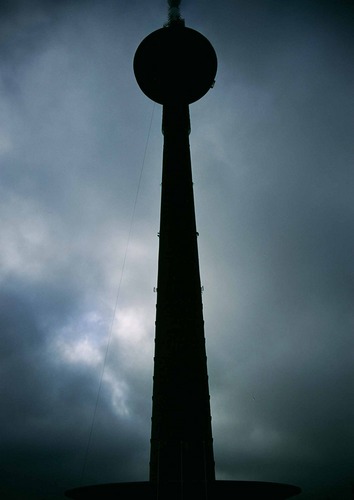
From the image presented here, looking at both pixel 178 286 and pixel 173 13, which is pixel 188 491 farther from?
pixel 173 13

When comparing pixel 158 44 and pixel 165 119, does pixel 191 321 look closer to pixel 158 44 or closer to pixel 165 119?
pixel 165 119

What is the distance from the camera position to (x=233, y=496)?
17.3 m

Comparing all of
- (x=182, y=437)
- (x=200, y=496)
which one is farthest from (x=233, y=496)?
(x=182, y=437)

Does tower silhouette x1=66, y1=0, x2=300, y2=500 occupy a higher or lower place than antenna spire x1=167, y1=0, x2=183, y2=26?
lower

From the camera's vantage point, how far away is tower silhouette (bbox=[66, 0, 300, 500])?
17.3 m

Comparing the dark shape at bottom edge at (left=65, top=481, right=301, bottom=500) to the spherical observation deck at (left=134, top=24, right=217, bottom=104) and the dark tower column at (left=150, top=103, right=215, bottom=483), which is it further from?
the spherical observation deck at (left=134, top=24, right=217, bottom=104)

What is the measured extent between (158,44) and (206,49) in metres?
4.99

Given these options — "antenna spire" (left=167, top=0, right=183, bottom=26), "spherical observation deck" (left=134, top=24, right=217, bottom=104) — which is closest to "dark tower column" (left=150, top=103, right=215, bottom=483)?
"spherical observation deck" (left=134, top=24, right=217, bottom=104)

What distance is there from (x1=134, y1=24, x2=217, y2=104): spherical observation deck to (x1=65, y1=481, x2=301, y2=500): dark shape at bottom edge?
29.7 metres

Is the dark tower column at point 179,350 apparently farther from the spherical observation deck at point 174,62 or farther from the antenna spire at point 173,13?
the antenna spire at point 173,13

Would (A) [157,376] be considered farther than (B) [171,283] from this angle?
No

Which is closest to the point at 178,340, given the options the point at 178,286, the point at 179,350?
the point at 179,350

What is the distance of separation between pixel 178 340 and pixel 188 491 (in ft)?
25.1

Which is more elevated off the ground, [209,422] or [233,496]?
[209,422]
